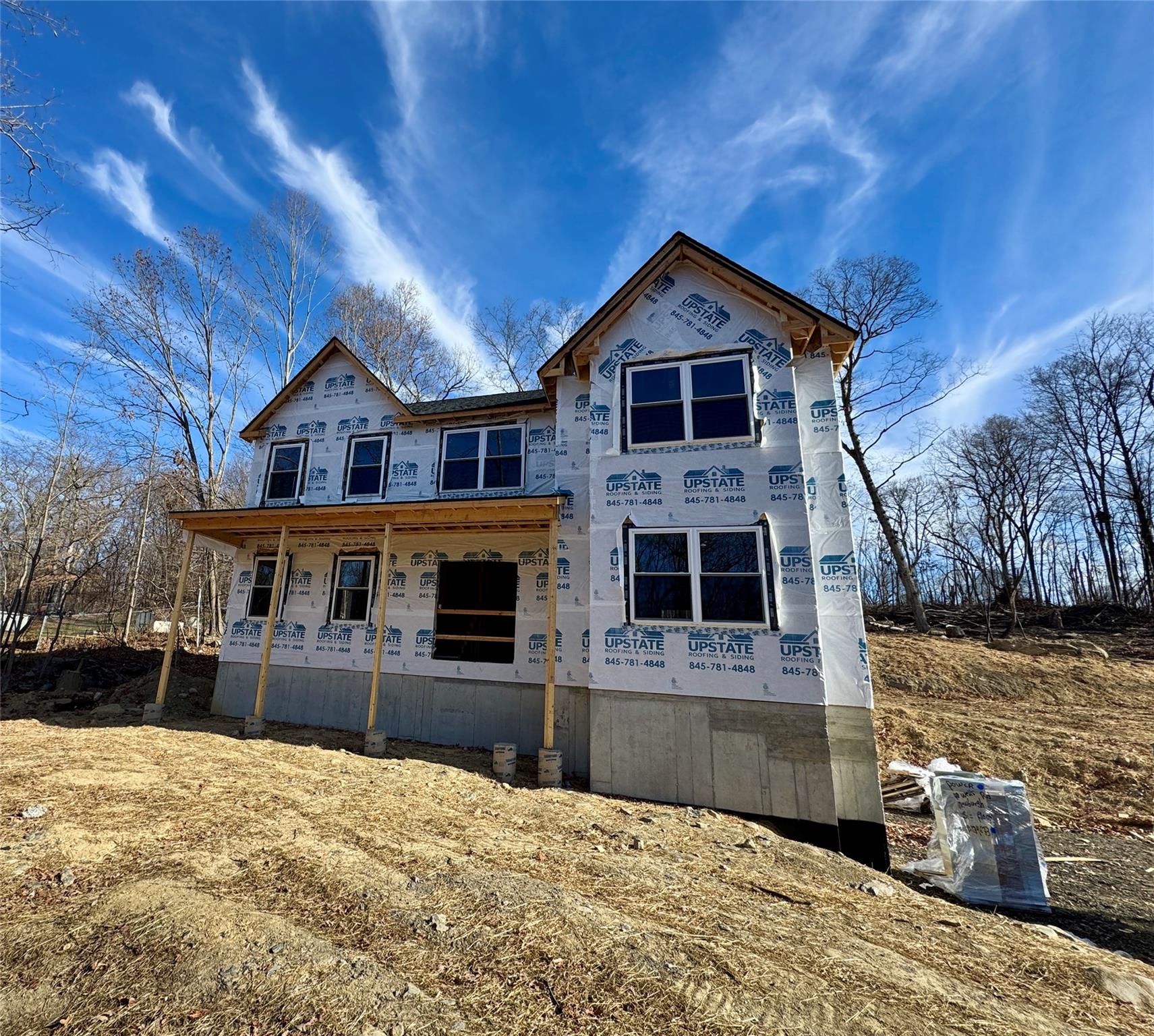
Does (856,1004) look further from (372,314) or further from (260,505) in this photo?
(372,314)

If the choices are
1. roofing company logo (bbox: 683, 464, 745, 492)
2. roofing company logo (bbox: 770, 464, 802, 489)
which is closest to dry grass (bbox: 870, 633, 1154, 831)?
roofing company logo (bbox: 770, 464, 802, 489)

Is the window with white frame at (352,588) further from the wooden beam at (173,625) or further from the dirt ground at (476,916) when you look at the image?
the dirt ground at (476,916)

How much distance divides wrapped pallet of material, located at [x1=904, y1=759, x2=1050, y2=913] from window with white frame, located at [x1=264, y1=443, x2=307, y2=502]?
14.0 m

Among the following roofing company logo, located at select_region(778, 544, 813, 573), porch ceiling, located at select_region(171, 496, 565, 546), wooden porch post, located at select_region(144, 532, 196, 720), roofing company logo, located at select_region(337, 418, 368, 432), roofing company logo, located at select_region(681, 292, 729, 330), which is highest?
roofing company logo, located at select_region(681, 292, 729, 330)

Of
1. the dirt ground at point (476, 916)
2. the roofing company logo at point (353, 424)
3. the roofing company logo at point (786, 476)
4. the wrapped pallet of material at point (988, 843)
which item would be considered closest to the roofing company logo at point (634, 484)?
the roofing company logo at point (786, 476)

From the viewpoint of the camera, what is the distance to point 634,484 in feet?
28.3

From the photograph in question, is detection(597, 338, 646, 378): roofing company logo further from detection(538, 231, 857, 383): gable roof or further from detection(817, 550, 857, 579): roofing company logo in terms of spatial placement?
detection(817, 550, 857, 579): roofing company logo

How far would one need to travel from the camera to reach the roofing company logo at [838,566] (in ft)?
25.1

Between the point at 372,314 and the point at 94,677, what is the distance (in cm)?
1829

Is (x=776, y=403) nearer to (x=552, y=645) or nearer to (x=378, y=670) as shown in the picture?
(x=552, y=645)

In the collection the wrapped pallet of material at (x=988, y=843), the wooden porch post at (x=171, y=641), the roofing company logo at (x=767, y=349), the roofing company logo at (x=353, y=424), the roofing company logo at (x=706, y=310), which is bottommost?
the wrapped pallet of material at (x=988, y=843)

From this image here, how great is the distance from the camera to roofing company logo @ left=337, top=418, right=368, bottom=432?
1279 centimetres

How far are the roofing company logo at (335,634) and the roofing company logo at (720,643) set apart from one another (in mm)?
7864

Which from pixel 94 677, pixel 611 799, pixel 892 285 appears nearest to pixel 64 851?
pixel 611 799
